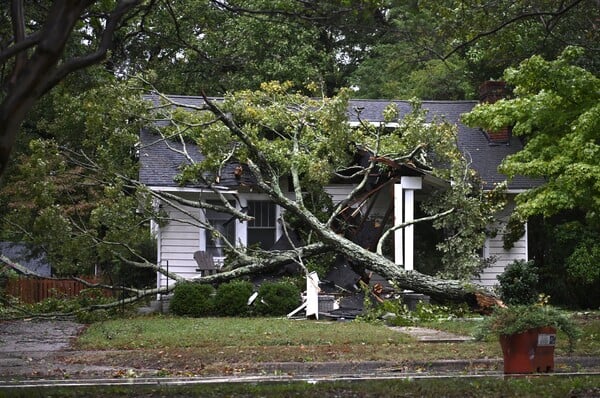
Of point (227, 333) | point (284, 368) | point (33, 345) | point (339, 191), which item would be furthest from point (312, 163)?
point (284, 368)

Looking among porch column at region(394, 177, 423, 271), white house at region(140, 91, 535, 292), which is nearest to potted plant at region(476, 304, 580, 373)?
porch column at region(394, 177, 423, 271)

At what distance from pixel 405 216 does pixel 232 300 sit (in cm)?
562

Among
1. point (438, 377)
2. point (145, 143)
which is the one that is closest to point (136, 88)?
point (145, 143)

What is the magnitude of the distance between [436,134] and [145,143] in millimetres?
8679

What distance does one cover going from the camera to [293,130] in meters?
23.9

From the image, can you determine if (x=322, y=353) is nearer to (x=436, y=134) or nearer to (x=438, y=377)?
(x=438, y=377)

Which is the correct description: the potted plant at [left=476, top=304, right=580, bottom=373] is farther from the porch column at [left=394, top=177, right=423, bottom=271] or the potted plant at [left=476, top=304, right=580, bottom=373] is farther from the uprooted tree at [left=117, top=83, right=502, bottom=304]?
the porch column at [left=394, top=177, right=423, bottom=271]

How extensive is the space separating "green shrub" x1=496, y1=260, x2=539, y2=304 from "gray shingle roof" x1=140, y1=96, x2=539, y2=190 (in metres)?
3.04

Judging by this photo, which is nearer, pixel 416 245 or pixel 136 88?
pixel 136 88

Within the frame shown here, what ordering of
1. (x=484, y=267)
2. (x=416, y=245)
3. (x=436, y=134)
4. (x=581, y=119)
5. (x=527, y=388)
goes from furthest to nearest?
1. (x=416, y=245)
2. (x=484, y=267)
3. (x=436, y=134)
4. (x=581, y=119)
5. (x=527, y=388)

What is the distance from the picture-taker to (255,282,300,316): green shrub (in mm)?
21703

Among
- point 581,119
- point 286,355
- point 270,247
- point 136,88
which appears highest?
point 136,88

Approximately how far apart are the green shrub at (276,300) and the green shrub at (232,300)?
326 millimetres

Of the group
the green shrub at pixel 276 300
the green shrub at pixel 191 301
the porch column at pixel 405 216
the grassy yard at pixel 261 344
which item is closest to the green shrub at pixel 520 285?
the grassy yard at pixel 261 344
